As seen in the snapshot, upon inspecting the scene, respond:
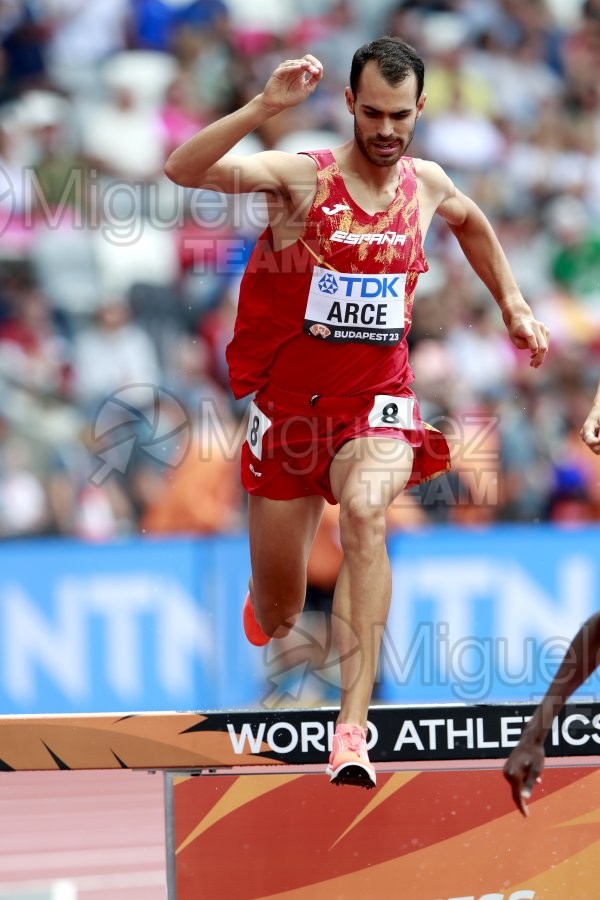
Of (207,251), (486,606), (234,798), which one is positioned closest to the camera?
(234,798)

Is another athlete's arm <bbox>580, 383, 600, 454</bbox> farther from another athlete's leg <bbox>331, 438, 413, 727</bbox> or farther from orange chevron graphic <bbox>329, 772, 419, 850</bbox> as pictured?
orange chevron graphic <bbox>329, 772, 419, 850</bbox>

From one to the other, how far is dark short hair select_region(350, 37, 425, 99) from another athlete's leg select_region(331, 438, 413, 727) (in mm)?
1274

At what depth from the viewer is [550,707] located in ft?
13.4

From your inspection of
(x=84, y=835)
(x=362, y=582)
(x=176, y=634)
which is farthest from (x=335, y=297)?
(x=176, y=634)

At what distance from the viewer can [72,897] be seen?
5.95 meters

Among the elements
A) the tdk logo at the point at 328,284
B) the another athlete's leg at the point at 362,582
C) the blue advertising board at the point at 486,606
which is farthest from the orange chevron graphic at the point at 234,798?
the blue advertising board at the point at 486,606

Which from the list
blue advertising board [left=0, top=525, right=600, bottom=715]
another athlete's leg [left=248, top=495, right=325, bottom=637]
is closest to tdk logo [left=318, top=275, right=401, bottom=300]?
another athlete's leg [left=248, top=495, right=325, bottom=637]

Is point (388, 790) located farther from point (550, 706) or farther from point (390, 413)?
point (390, 413)

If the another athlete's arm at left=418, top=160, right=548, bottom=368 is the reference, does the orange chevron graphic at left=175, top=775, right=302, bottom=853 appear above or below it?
below

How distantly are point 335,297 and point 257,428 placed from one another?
2.16 ft

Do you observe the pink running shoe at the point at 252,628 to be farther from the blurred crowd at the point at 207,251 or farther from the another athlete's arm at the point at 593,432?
the blurred crowd at the point at 207,251

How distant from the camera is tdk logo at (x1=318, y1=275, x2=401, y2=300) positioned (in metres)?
5.00

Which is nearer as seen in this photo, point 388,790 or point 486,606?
point 388,790

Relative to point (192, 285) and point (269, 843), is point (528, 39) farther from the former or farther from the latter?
point (269, 843)
